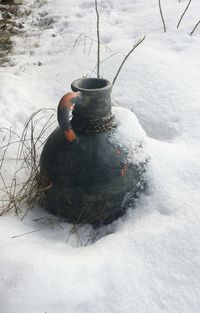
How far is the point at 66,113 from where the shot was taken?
1.64 metres

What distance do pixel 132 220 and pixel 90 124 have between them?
421 millimetres

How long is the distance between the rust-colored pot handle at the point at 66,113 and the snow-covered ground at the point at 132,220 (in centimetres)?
29

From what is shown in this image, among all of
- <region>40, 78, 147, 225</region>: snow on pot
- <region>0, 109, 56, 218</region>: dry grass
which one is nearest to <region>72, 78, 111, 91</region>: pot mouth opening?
<region>40, 78, 147, 225</region>: snow on pot

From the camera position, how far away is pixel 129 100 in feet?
8.29

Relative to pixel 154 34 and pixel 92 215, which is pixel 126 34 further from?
pixel 92 215

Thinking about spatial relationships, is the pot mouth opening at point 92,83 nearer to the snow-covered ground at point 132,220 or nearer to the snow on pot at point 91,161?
the snow on pot at point 91,161

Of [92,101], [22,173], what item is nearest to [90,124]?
[92,101]

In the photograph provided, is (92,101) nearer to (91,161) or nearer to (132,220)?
(91,161)

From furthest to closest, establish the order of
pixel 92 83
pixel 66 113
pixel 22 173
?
pixel 22 173, pixel 92 83, pixel 66 113

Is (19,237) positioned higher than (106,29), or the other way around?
(106,29)

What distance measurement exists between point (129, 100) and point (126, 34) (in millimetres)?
1083

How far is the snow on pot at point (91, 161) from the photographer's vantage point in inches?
65.7

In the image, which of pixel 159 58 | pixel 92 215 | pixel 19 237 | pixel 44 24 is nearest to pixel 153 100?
pixel 159 58

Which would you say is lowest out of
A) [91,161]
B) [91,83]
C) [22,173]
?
[22,173]
